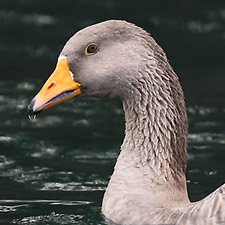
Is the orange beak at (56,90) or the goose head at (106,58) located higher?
the goose head at (106,58)

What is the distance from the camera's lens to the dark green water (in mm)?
11219

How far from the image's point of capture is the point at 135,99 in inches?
380

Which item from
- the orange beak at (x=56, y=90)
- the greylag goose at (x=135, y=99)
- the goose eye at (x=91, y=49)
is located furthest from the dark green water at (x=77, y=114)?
the goose eye at (x=91, y=49)

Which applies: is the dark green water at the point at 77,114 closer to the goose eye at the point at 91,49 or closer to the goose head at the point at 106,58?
the goose head at the point at 106,58

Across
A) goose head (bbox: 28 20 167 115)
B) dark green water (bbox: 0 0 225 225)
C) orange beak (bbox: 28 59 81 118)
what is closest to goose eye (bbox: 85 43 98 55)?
goose head (bbox: 28 20 167 115)

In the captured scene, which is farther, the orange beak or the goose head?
the goose head

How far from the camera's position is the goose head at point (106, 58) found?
9461 millimetres

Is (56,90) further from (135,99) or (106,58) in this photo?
(135,99)

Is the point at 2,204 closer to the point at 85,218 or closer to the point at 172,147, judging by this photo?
the point at 85,218

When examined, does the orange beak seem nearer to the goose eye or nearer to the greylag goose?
the greylag goose

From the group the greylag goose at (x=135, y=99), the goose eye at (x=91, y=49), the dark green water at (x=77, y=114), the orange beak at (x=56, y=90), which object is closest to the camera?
the orange beak at (x=56, y=90)

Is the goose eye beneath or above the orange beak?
above

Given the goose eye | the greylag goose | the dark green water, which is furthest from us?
the dark green water

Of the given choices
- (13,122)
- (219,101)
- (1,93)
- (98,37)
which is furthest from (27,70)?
(98,37)
